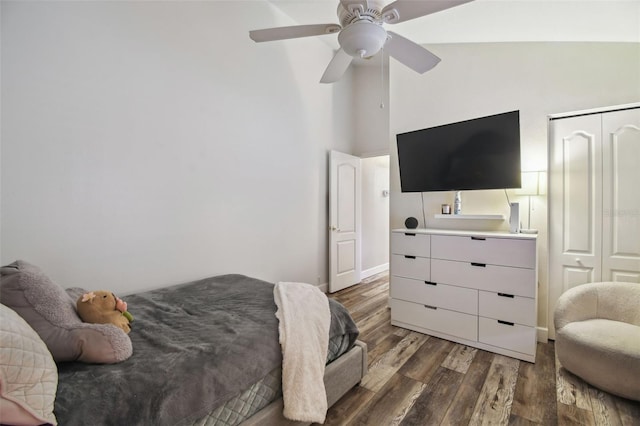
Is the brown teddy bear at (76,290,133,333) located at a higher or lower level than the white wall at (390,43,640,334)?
lower

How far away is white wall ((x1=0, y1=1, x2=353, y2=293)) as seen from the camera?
183 centimetres

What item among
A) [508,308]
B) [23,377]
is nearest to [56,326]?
[23,377]

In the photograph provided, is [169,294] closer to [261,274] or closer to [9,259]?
[9,259]

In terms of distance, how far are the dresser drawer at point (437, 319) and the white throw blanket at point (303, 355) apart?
1475 mm

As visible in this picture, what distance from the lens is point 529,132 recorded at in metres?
2.62

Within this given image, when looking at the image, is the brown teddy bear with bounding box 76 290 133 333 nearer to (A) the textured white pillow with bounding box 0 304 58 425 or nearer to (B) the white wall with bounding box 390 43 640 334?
(A) the textured white pillow with bounding box 0 304 58 425

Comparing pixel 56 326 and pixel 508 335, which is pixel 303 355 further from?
pixel 508 335

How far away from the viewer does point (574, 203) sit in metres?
2.45

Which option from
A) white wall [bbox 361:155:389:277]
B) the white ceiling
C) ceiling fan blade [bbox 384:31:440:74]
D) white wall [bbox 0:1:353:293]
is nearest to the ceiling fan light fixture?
ceiling fan blade [bbox 384:31:440:74]

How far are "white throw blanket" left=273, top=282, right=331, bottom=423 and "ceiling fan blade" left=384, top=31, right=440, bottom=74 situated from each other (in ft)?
5.39

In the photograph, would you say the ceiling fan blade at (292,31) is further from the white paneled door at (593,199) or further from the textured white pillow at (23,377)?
the white paneled door at (593,199)

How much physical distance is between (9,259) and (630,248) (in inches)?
173

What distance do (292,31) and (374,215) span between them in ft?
12.7

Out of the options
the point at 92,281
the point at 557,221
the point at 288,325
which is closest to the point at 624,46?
the point at 557,221
